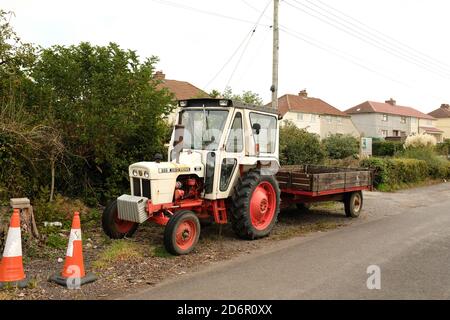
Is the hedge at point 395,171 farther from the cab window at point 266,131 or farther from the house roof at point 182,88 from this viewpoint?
the house roof at point 182,88

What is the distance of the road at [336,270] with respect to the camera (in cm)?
481

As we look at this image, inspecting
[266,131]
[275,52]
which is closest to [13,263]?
[266,131]

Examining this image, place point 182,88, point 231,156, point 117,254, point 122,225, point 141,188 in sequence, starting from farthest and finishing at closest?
1. point 182,88
2. point 231,156
3. point 122,225
4. point 141,188
5. point 117,254

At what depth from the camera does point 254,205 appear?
7.46m

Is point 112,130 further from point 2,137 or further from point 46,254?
point 46,254

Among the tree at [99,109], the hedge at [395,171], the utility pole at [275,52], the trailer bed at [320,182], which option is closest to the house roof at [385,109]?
the hedge at [395,171]

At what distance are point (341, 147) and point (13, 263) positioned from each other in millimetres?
25647

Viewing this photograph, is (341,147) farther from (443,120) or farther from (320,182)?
(443,120)

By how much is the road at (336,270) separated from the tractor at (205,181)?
0.80 meters

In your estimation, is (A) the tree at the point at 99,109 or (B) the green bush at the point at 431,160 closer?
(A) the tree at the point at 99,109

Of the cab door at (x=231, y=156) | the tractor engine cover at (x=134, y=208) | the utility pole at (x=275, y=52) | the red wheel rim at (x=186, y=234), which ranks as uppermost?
the utility pole at (x=275, y=52)

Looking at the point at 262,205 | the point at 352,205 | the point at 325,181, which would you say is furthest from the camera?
the point at 352,205

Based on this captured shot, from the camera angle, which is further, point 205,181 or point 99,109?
point 99,109
